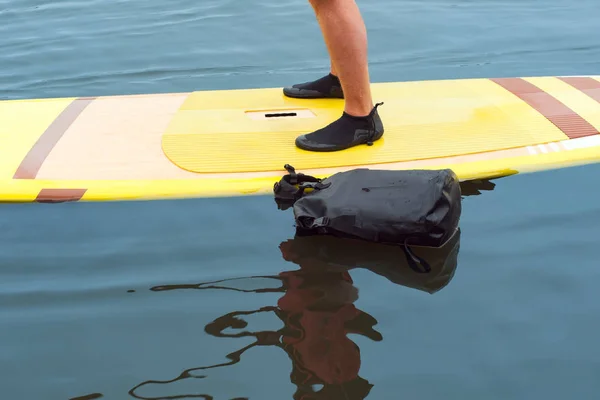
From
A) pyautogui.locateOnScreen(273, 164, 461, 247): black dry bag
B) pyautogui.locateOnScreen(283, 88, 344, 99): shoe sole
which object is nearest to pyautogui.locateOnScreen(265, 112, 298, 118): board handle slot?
pyautogui.locateOnScreen(283, 88, 344, 99): shoe sole

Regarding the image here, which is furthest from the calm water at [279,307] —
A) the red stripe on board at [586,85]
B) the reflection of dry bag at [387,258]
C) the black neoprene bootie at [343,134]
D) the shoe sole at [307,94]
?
the shoe sole at [307,94]

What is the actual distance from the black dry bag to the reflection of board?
0.86 ft

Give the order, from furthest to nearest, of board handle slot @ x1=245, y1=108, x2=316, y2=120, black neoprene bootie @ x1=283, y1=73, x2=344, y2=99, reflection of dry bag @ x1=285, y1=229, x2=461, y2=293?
black neoprene bootie @ x1=283, y1=73, x2=344, y2=99 < board handle slot @ x1=245, y1=108, x2=316, y2=120 < reflection of dry bag @ x1=285, y1=229, x2=461, y2=293

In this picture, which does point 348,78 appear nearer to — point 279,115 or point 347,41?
point 347,41

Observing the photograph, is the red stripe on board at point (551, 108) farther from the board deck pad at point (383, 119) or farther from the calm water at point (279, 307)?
the calm water at point (279, 307)

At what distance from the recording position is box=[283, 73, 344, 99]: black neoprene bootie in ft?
10.9

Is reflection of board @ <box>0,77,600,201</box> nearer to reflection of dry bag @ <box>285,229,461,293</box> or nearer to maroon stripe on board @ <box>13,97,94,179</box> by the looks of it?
maroon stripe on board @ <box>13,97,94,179</box>

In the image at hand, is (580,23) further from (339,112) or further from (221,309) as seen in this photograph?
(221,309)

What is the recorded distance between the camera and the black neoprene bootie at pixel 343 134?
9.43 ft

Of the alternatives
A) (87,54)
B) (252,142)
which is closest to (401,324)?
(252,142)

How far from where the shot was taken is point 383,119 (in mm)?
3139

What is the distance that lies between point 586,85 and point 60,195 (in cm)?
244

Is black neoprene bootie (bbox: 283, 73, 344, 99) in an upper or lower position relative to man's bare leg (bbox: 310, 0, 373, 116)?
lower

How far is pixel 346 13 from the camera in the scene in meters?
2.72
